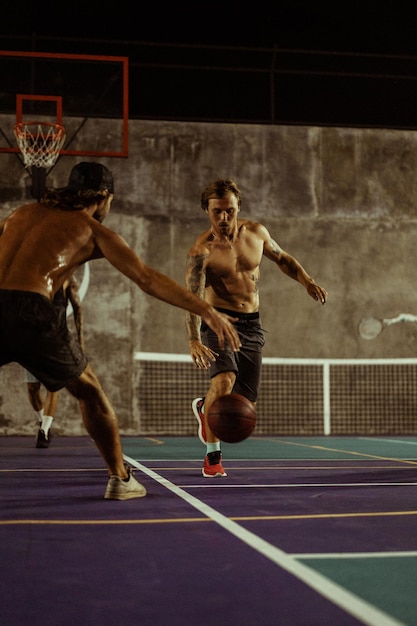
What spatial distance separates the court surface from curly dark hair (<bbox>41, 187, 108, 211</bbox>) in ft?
4.86

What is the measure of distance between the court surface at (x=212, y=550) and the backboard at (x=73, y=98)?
24.1ft

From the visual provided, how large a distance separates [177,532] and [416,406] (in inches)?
393

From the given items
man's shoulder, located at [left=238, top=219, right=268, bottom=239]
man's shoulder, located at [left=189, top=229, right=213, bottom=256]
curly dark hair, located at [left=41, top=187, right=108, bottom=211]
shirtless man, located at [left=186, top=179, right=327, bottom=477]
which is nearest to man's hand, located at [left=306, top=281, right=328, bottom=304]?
shirtless man, located at [left=186, top=179, right=327, bottom=477]

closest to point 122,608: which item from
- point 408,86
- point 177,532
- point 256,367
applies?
point 177,532

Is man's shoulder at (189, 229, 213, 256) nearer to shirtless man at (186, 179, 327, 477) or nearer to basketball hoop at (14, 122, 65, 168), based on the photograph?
shirtless man at (186, 179, 327, 477)

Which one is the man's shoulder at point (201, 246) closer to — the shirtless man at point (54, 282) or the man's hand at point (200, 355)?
the man's hand at point (200, 355)

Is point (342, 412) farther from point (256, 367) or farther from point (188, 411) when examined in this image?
point (256, 367)

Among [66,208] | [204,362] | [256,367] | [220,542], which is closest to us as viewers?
[220,542]

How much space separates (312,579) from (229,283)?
142 inches

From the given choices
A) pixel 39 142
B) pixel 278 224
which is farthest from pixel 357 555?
pixel 278 224

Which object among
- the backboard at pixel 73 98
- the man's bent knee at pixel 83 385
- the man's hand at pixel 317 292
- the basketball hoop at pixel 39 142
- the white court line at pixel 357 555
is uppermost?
the backboard at pixel 73 98

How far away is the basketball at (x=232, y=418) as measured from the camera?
16.4 feet

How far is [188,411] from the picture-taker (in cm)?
1199

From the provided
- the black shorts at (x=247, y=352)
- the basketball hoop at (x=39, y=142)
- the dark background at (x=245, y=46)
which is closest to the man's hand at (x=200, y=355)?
the black shorts at (x=247, y=352)
